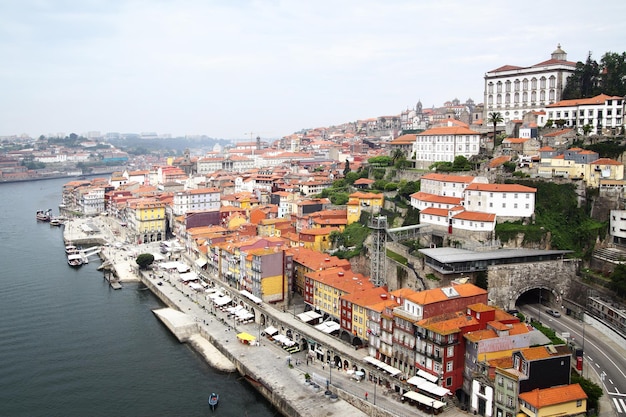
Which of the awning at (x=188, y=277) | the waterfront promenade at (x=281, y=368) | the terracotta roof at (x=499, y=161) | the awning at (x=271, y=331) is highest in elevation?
the terracotta roof at (x=499, y=161)

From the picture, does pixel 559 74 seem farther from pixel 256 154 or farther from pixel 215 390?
pixel 256 154

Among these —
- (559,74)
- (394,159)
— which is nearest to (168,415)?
(394,159)

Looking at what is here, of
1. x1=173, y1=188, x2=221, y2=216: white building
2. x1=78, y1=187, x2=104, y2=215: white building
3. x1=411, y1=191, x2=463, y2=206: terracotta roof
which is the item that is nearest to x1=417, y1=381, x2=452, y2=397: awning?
x1=411, y1=191, x2=463, y2=206: terracotta roof

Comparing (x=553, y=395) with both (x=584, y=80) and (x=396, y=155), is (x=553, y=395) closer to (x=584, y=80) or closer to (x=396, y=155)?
(x=396, y=155)

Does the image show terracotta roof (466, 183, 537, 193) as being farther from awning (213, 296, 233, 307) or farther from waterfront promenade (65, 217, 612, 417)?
awning (213, 296, 233, 307)

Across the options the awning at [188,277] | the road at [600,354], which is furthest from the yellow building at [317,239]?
the road at [600,354]

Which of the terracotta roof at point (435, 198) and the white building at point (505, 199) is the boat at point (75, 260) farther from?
the white building at point (505, 199)
